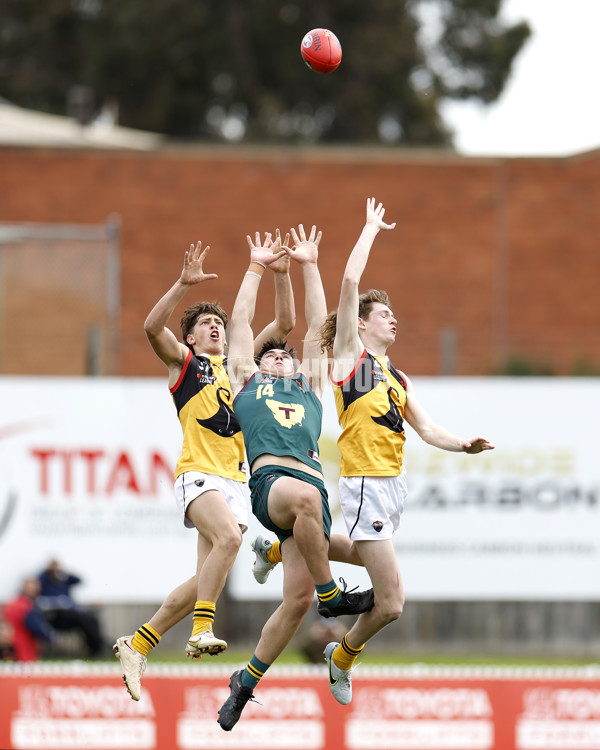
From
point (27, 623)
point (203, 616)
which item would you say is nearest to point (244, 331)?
point (203, 616)

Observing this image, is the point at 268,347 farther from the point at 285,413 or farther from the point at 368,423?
the point at 368,423

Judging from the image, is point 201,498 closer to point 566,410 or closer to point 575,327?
point 566,410

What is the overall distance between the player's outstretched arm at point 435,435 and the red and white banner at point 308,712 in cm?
757

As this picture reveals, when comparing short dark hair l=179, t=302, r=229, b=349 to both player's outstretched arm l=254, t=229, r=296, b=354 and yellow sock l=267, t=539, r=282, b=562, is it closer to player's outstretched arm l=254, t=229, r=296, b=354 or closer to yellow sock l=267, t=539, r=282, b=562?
player's outstretched arm l=254, t=229, r=296, b=354

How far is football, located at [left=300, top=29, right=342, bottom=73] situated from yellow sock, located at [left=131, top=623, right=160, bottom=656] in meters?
3.91

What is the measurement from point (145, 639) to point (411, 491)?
376 inches

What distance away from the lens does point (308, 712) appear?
15.8 metres

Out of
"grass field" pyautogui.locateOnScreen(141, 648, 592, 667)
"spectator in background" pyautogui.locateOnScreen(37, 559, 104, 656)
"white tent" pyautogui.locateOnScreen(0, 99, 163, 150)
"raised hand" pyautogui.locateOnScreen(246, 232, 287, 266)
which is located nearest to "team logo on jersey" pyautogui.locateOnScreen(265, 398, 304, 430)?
"raised hand" pyautogui.locateOnScreen(246, 232, 287, 266)

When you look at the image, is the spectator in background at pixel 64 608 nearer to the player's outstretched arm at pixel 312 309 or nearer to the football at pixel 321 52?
the player's outstretched arm at pixel 312 309

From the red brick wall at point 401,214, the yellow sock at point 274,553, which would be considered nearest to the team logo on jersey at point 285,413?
the yellow sock at point 274,553

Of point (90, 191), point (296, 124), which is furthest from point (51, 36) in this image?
point (90, 191)

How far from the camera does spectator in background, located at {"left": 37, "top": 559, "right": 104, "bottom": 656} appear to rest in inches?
706

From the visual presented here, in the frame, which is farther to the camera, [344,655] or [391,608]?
[344,655]

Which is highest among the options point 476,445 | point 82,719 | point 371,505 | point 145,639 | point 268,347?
point 268,347
